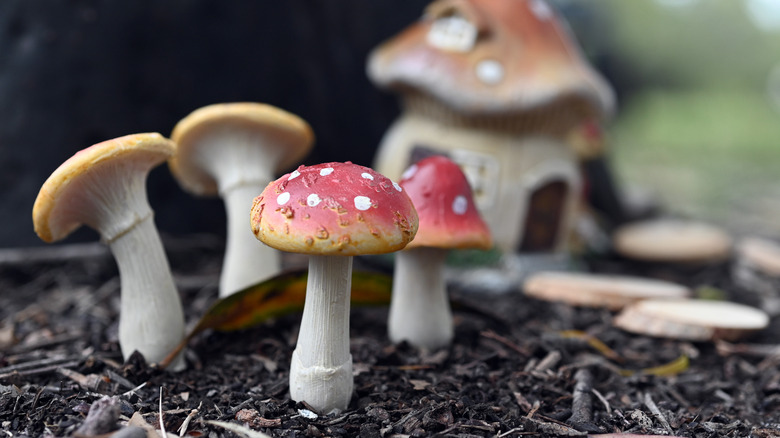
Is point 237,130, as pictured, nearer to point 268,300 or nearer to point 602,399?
point 268,300

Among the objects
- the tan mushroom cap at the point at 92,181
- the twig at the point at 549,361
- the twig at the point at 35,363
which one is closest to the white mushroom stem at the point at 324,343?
the tan mushroom cap at the point at 92,181

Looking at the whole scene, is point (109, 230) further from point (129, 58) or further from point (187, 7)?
point (187, 7)

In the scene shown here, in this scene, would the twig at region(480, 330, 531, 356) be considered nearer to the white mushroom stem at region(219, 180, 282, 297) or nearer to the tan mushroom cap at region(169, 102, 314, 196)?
the white mushroom stem at region(219, 180, 282, 297)

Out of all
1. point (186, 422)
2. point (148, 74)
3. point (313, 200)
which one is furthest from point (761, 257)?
point (148, 74)

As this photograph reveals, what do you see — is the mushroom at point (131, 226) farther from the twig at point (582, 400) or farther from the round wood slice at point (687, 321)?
the round wood slice at point (687, 321)

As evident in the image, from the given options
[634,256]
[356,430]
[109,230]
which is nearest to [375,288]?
[356,430]

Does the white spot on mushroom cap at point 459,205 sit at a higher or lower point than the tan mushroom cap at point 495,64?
lower

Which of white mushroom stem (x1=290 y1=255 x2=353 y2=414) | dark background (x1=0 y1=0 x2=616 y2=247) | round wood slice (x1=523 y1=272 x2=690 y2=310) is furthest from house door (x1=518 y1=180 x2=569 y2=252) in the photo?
white mushroom stem (x1=290 y1=255 x2=353 y2=414)
